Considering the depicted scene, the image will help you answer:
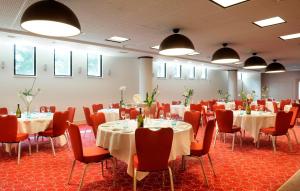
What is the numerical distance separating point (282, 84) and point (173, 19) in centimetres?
1709

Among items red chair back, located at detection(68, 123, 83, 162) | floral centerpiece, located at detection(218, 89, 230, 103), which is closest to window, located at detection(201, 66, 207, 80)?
floral centerpiece, located at detection(218, 89, 230, 103)

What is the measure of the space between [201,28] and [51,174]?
491cm

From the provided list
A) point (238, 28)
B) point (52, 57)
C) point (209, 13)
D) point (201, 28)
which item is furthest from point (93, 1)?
point (52, 57)

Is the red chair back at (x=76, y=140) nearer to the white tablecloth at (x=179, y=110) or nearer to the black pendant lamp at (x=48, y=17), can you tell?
the black pendant lamp at (x=48, y=17)

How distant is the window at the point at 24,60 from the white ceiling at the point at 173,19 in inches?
90.6

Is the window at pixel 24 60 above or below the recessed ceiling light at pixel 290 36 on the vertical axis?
below

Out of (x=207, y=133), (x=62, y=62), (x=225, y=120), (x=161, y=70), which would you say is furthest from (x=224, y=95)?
(x=207, y=133)

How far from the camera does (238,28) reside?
6145 mm

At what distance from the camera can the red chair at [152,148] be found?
2697 mm

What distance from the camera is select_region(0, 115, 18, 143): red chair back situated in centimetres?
449

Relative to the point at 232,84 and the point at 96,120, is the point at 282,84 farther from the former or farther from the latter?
the point at 96,120

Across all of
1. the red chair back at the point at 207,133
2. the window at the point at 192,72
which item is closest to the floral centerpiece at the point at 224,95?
the window at the point at 192,72

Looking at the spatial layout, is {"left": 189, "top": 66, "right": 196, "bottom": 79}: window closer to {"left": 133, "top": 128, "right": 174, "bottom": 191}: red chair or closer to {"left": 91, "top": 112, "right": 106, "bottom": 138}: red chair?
{"left": 91, "top": 112, "right": 106, "bottom": 138}: red chair

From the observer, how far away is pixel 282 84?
62.1ft
